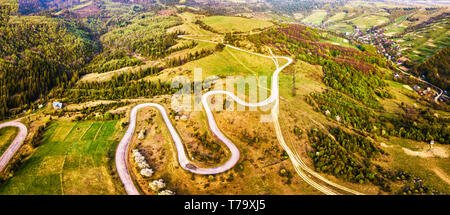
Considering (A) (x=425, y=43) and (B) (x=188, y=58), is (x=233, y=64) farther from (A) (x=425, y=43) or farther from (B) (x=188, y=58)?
(A) (x=425, y=43)

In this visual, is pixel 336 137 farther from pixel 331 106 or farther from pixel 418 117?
pixel 418 117

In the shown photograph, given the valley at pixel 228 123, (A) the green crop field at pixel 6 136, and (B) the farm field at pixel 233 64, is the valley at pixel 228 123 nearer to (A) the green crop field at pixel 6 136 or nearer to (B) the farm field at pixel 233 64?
(A) the green crop field at pixel 6 136

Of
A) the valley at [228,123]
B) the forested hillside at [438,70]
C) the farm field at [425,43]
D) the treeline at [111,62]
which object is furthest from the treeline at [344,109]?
the treeline at [111,62]

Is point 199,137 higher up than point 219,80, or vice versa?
point 219,80

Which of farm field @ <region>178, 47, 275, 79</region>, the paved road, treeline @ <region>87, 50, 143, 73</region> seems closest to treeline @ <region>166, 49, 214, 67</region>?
farm field @ <region>178, 47, 275, 79</region>

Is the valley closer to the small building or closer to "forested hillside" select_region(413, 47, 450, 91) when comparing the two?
the small building

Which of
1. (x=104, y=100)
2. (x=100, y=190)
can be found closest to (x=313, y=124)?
(x=100, y=190)

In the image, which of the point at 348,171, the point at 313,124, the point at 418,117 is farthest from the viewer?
the point at 418,117
